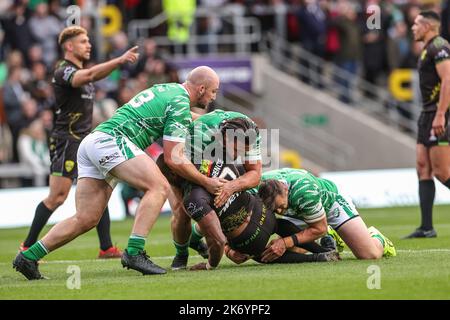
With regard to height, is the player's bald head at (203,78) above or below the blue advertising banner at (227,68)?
above

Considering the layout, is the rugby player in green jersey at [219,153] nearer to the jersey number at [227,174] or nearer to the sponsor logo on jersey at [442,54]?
the jersey number at [227,174]

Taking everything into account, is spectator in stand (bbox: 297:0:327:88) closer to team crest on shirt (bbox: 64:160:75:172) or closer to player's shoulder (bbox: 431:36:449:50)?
player's shoulder (bbox: 431:36:449:50)

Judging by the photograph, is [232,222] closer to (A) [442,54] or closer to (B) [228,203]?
(B) [228,203]

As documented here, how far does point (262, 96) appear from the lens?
1122 inches

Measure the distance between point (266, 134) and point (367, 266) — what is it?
1532 cm

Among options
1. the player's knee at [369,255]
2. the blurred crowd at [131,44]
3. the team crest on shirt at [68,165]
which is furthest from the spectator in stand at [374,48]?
the player's knee at [369,255]

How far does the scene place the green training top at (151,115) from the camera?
35.2 ft

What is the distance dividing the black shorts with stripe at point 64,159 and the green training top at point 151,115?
3.00m

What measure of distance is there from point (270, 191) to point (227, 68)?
54.0 ft

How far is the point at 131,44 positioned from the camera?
26125mm

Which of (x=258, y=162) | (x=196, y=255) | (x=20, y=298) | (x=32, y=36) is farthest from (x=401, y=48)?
(x=20, y=298)

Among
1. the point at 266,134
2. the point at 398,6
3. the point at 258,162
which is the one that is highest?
the point at 258,162

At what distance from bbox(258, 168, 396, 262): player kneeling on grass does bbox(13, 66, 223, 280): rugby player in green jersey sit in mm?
708

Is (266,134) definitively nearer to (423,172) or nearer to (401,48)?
(401,48)
